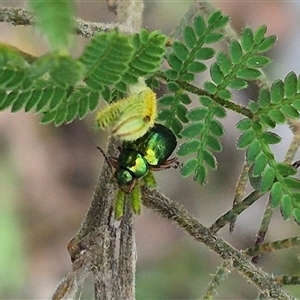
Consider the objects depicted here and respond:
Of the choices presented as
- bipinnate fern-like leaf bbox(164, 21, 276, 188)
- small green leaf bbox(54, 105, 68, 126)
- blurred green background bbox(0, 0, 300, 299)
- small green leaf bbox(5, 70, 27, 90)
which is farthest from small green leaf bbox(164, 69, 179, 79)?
blurred green background bbox(0, 0, 300, 299)

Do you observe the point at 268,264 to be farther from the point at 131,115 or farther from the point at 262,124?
the point at 131,115

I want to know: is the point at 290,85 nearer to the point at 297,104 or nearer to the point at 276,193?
the point at 297,104

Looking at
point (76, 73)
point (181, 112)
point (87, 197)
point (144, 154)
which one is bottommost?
point (76, 73)

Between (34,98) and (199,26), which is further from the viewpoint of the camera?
(199,26)

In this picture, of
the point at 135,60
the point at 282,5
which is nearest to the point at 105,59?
the point at 135,60

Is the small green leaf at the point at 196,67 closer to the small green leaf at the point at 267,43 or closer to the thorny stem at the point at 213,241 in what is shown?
the small green leaf at the point at 267,43

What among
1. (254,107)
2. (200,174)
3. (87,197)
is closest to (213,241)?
(200,174)

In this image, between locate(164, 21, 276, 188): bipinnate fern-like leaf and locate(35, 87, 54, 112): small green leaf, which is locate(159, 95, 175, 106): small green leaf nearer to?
locate(164, 21, 276, 188): bipinnate fern-like leaf
